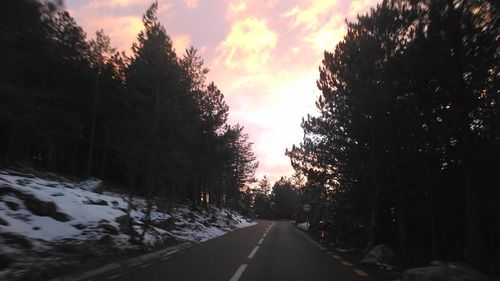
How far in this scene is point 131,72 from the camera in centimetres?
4150

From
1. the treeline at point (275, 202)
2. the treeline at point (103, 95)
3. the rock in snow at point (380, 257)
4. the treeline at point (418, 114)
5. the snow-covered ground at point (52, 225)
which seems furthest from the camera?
the treeline at point (275, 202)

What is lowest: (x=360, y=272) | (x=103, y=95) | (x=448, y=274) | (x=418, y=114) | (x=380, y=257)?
(x=360, y=272)

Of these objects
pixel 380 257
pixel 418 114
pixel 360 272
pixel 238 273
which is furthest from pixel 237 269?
pixel 418 114

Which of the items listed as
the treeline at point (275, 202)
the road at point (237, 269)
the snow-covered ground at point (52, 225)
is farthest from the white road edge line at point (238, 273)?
the treeline at point (275, 202)

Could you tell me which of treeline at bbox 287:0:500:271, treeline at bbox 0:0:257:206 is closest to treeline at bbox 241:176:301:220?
treeline at bbox 0:0:257:206

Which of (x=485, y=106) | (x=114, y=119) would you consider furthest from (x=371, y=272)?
(x=114, y=119)

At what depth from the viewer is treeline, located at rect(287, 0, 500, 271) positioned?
1153cm

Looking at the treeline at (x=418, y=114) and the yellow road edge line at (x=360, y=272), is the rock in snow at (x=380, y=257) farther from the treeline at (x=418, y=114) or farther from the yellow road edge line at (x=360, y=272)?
the treeline at (x=418, y=114)

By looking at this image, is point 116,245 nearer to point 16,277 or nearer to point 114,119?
point 16,277

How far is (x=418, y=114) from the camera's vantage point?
13352mm

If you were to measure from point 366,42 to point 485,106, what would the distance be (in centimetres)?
602

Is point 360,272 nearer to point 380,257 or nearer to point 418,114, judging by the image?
point 380,257

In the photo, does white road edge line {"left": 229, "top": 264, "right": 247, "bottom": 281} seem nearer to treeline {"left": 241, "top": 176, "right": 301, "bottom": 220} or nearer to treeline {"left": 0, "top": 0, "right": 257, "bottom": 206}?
treeline {"left": 0, "top": 0, "right": 257, "bottom": 206}

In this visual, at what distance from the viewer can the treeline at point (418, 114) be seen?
11531mm
